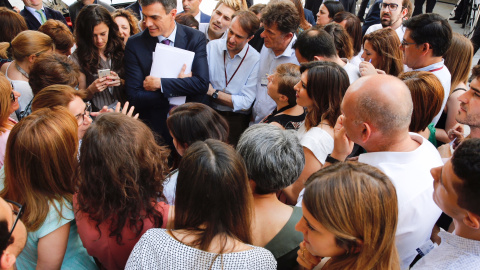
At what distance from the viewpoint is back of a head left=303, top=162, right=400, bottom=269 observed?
1.16 m

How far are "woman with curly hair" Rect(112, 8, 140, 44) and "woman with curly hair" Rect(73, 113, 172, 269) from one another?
8.65 feet

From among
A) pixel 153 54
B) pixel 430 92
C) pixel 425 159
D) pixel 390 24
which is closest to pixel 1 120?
pixel 153 54

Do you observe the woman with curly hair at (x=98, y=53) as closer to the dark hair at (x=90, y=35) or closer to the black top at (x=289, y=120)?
the dark hair at (x=90, y=35)

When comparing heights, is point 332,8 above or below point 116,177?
below

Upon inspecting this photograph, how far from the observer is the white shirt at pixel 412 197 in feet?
5.23

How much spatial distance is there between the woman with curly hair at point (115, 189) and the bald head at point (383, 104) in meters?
1.09

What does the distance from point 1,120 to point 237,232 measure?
1805mm

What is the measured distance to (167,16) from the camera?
2.94 metres

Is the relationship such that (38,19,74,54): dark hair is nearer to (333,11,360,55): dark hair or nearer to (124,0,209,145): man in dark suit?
(124,0,209,145): man in dark suit

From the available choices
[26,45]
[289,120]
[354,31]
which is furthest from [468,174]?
[354,31]

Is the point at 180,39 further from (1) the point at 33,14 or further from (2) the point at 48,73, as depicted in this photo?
(1) the point at 33,14

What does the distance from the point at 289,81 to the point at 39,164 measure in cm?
171

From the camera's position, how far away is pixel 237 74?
3.48 m

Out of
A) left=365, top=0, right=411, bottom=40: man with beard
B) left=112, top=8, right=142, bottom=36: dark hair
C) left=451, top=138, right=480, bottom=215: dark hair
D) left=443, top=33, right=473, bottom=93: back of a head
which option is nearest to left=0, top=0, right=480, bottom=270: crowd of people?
left=451, top=138, right=480, bottom=215: dark hair
